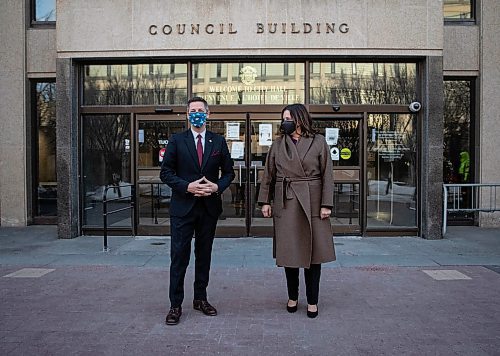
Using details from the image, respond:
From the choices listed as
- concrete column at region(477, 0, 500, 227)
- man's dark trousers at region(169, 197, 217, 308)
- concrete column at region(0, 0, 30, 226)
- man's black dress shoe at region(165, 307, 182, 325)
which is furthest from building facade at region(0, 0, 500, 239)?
man's black dress shoe at region(165, 307, 182, 325)

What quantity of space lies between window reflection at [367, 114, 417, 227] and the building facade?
0.02 m

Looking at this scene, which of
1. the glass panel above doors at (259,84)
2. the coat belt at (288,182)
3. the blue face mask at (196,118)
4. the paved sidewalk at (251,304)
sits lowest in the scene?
the paved sidewalk at (251,304)

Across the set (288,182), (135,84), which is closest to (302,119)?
(288,182)

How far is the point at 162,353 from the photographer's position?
4.06 m

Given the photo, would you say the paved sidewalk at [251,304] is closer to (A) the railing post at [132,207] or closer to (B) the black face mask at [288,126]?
(A) the railing post at [132,207]

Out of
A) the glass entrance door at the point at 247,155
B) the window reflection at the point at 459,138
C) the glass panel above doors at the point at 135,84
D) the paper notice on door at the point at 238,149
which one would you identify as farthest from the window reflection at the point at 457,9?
the glass panel above doors at the point at 135,84

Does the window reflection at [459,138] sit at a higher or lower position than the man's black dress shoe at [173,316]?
higher

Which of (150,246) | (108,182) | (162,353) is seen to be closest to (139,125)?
(108,182)

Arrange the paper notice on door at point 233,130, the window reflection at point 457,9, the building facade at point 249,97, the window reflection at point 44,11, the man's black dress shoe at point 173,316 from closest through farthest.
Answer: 1. the man's black dress shoe at point 173,316
2. the building facade at point 249,97
3. the paper notice on door at point 233,130
4. the window reflection at point 457,9
5. the window reflection at point 44,11

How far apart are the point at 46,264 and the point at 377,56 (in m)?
6.50

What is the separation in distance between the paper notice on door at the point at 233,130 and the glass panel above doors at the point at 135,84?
96 cm

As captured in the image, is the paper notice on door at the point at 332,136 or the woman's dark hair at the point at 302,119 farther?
the paper notice on door at the point at 332,136

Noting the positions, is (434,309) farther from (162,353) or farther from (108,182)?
(108,182)

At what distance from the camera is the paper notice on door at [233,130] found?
30.9 ft
